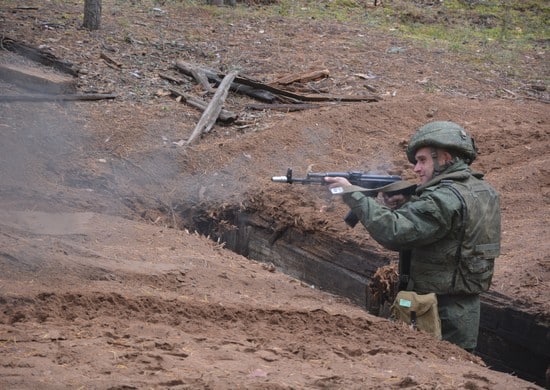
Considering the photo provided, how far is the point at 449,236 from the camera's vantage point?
19.1 ft

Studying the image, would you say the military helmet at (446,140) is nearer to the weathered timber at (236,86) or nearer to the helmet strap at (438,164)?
the helmet strap at (438,164)

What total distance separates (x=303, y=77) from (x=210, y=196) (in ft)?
12.0

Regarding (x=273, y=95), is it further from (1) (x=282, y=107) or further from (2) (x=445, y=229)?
(2) (x=445, y=229)

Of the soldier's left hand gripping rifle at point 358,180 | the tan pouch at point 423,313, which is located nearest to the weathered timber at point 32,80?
the soldier's left hand gripping rifle at point 358,180

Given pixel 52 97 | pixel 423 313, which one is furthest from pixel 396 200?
pixel 52 97

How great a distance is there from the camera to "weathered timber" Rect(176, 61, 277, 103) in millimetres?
11812

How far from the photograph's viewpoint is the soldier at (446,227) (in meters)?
5.65

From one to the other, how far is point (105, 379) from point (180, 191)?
214 inches

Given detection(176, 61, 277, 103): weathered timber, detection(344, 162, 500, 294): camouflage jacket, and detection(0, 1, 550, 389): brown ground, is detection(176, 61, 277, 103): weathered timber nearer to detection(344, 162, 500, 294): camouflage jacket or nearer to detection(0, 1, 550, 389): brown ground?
detection(0, 1, 550, 389): brown ground

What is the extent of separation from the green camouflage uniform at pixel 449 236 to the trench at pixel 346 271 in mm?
898

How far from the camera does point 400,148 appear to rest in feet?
34.4

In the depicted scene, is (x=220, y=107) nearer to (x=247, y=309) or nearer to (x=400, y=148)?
(x=400, y=148)

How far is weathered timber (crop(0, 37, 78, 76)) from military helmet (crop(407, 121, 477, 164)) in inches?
263

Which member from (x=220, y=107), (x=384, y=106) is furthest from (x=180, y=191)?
(x=384, y=106)
